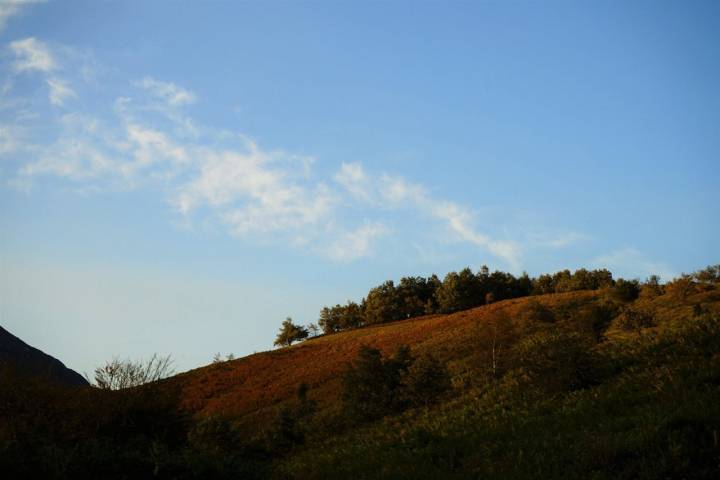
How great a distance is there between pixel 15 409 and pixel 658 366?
21196 mm

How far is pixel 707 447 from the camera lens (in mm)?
8617

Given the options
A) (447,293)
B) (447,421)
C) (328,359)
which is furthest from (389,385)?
(447,293)

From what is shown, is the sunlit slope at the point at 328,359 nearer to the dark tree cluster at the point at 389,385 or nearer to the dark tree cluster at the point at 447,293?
the dark tree cluster at the point at 389,385

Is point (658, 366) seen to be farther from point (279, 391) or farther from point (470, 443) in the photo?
point (279, 391)

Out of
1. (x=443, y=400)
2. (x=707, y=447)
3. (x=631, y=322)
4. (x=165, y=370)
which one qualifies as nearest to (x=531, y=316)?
(x=631, y=322)

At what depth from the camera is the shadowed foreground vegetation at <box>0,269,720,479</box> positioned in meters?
9.77

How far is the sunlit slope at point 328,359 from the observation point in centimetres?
3634

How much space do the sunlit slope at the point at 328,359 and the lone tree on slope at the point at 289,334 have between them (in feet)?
106

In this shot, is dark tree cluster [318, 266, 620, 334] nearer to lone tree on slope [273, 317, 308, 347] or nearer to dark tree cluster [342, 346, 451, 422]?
lone tree on slope [273, 317, 308, 347]

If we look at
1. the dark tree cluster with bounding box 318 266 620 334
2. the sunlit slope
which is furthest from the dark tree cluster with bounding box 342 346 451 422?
the dark tree cluster with bounding box 318 266 620 334

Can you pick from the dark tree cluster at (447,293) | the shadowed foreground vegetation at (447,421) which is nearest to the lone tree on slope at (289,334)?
the dark tree cluster at (447,293)

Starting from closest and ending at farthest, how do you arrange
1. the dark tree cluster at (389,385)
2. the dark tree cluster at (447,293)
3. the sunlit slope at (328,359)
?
the dark tree cluster at (389,385)
the sunlit slope at (328,359)
the dark tree cluster at (447,293)

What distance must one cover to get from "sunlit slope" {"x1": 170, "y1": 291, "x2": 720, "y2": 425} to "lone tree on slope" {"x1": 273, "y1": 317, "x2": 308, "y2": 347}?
32235mm

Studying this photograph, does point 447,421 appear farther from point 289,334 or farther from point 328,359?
point 289,334
